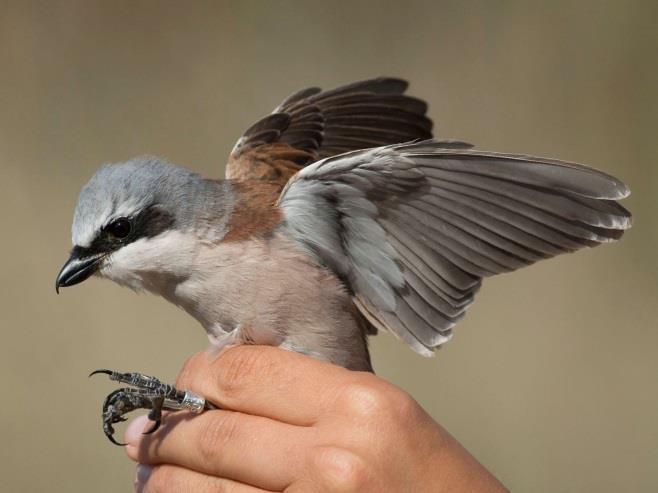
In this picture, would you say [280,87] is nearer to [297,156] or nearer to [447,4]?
[447,4]

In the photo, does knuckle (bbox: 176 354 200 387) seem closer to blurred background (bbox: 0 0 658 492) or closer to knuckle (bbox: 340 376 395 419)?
knuckle (bbox: 340 376 395 419)

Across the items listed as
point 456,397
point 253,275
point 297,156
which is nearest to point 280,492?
point 253,275

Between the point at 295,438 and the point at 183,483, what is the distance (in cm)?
30

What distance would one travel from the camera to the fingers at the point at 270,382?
1.81m

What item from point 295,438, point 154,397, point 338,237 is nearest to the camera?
point 295,438

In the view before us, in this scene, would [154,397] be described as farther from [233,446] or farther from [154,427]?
[233,446]

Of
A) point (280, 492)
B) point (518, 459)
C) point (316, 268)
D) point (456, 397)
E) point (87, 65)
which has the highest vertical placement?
point (87, 65)

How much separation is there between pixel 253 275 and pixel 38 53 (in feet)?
10.2

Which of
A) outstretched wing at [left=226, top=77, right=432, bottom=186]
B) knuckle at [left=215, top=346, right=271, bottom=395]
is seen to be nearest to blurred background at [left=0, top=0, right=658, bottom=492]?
outstretched wing at [left=226, top=77, right=432, bottom=186]

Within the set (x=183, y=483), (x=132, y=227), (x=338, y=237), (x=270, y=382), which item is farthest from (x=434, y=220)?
(x=183, y=483)

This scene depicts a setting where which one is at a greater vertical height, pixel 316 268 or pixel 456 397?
pixel 316 268

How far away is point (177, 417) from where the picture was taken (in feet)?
6.64

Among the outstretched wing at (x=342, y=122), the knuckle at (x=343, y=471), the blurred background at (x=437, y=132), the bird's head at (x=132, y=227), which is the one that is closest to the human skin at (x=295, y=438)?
the knuckle at (x=343, y=471)

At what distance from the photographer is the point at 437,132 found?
4777 millimetres
